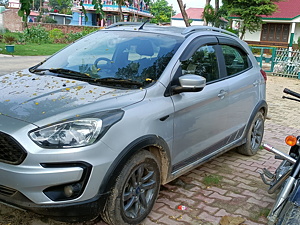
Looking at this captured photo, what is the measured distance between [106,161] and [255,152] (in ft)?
11.3

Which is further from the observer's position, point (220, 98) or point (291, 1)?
point (291, 1)

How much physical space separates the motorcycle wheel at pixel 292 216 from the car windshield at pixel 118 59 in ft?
5.39

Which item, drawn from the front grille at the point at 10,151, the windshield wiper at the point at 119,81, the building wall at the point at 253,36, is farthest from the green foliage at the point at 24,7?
the building wall at the point at 253,36

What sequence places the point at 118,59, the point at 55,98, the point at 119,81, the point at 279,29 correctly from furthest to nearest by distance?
1. the point at 279,29
2. the point at 118,59
3. the point at 119,81
4. the point at 55,98

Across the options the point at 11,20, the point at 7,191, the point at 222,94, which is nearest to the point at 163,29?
the point at 222,94

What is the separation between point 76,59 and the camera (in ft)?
13.2

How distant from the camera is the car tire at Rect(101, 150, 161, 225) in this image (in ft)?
9.39

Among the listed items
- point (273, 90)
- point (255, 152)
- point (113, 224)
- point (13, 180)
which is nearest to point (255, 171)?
point (255, 152)

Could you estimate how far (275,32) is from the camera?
31.6 m

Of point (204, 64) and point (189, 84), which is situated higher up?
point (204, 64)

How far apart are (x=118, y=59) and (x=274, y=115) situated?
18.7 feet

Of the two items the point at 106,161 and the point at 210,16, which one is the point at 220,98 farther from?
the point at 210,16

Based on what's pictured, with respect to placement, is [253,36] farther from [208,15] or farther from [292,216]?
[292,216]

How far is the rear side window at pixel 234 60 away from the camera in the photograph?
4512mm
